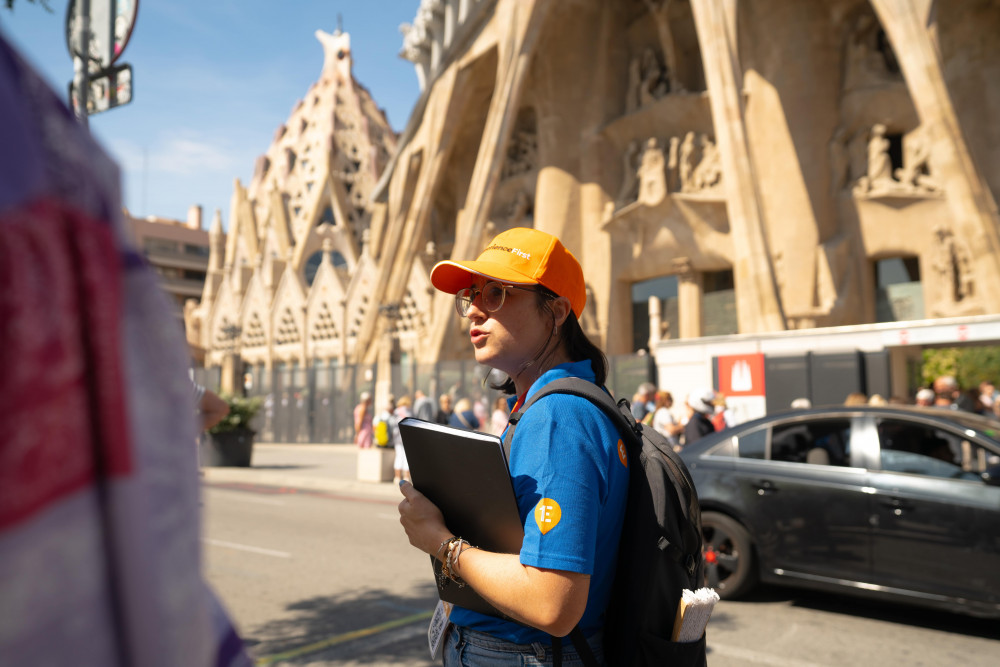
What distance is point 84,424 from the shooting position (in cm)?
55

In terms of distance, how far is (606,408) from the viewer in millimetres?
1621

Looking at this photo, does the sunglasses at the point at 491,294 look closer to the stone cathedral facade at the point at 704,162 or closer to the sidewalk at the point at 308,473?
the sidewalk at the point at 308,473

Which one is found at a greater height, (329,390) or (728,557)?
(329,390)

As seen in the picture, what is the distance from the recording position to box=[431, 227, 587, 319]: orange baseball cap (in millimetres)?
1779

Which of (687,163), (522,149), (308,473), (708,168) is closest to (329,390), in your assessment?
(308,473)

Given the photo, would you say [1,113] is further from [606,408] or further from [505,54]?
[505,54]

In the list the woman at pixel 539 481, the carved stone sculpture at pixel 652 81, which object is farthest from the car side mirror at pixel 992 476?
the carved stone sculpture at pixel 652 81

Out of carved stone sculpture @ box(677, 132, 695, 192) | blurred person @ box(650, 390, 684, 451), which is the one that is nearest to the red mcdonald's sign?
blurred person @ box(650, 390, 684, 451)

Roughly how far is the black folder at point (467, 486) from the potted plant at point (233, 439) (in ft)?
54.0

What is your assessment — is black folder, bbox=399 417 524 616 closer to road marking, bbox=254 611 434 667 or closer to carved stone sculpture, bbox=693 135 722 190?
road marking, bbox=254 611 434 667

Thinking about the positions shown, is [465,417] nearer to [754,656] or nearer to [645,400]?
[645,400]

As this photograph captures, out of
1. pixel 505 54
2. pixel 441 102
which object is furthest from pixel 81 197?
pixel 441 102

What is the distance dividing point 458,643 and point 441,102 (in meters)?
29.2

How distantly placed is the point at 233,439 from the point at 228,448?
223 millimetres
